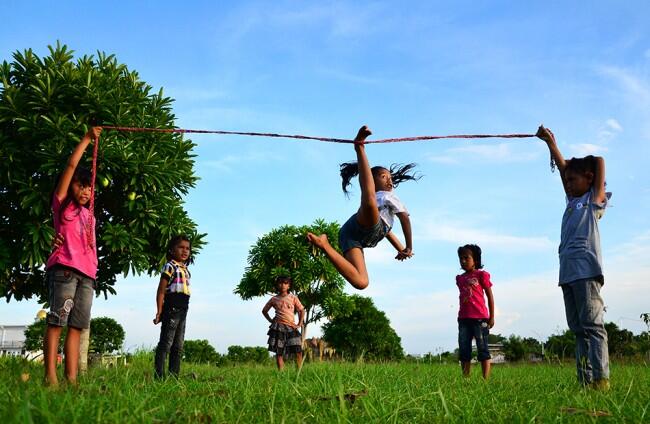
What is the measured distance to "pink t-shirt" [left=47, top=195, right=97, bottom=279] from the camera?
571 centimetres

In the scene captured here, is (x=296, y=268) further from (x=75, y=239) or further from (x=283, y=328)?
(x=75, y=239)

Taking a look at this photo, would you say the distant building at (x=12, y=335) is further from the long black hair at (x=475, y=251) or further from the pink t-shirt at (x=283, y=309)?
the long black hair at (x=475, y=251)

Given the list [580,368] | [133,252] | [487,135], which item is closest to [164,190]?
[133,252]

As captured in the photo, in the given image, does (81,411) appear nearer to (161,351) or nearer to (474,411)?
(474,411)

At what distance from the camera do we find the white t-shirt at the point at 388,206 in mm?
6383

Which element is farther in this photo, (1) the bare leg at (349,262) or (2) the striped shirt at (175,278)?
(2) the striped shirt at (175,278)

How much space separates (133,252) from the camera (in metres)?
9.99

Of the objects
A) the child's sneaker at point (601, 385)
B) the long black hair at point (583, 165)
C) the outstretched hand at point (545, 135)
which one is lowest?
the child's sneaker at point (601, 385)

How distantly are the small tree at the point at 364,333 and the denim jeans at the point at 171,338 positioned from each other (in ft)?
88.3

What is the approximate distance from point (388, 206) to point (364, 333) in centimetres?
2883

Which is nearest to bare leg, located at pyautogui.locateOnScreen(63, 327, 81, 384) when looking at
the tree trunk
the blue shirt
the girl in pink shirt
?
the tree trunk

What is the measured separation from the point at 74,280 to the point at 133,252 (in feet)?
14.1

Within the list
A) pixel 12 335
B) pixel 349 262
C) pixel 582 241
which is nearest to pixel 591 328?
pixel 582 241

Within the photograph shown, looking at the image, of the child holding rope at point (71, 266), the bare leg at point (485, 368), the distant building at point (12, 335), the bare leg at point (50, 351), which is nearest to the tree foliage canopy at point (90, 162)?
the child holding rope at point (71, 266)
